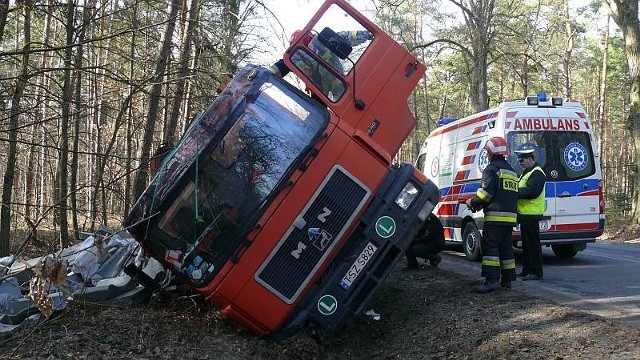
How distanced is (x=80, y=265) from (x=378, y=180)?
3737 mm

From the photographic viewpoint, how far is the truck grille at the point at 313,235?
5.19 m

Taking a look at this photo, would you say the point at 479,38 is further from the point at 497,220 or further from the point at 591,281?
the point at 497,220

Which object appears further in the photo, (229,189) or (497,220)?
(497,220)

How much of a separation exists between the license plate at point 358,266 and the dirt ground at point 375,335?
63cm

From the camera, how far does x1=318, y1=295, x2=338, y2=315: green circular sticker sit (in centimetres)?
529

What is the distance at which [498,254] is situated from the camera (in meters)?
6.65

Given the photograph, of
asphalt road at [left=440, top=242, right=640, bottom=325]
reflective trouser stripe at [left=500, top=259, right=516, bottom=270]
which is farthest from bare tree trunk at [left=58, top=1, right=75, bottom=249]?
asphalt road at [left=440, top=242, right=640, bottom=325]

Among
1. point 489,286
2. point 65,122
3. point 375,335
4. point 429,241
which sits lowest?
point 65,122

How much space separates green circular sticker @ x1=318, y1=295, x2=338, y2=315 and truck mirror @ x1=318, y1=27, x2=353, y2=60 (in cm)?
273

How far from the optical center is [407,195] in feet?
18.5

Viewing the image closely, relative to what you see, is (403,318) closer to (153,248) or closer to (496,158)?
(496,158)

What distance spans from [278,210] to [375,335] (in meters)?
1.96

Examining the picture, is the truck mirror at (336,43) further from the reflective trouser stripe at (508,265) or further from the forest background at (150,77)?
the reflective trouser stripe at (508,265)

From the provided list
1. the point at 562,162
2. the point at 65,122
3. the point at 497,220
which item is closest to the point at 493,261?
the point at 497,220
